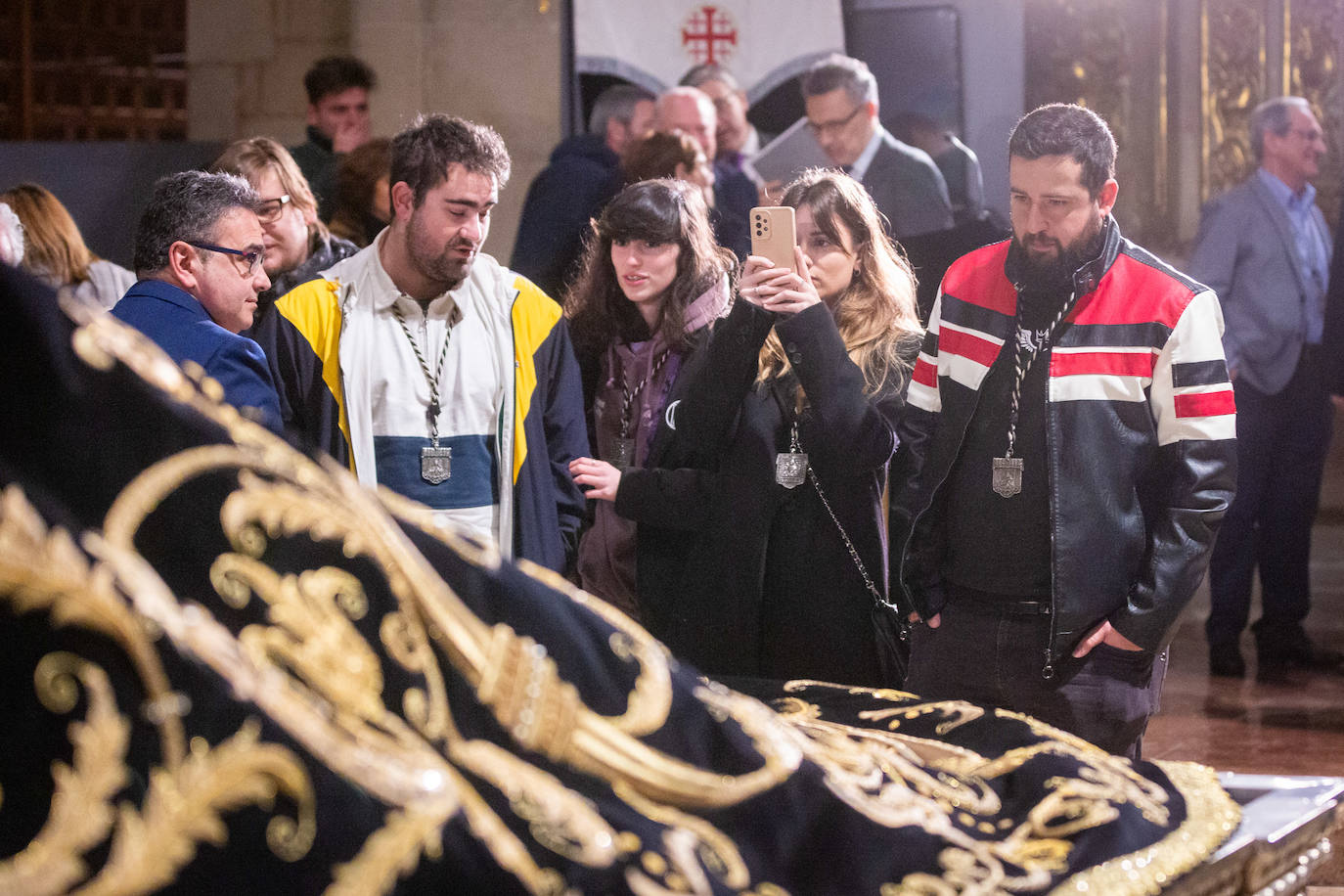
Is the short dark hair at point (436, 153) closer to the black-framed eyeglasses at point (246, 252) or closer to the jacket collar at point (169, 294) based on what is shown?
the black-framed eyeglasses at point (246, 252)

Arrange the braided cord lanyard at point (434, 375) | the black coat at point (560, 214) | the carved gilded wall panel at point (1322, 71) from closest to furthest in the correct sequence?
the braided cord lanyard at point (434, 375), the black coat at point (560, 214), the carved gilded wall panel at point (1322, 71)

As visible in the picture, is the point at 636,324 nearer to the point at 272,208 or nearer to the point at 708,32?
the point at 272,208

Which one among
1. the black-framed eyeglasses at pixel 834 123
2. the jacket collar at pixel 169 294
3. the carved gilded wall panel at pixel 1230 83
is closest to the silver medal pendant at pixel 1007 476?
the jacket collar at pixel 169 294

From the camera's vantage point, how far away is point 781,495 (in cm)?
272

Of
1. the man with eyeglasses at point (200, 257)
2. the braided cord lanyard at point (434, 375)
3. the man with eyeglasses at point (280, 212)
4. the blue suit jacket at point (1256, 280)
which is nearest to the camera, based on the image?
the man with eyeglasses at point (200, 257)

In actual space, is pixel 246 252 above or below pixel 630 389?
above

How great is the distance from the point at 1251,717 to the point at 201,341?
3150 millimetres

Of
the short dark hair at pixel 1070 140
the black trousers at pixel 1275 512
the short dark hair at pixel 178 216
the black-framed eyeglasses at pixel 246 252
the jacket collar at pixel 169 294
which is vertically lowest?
the black trousers at pixel 1275 512

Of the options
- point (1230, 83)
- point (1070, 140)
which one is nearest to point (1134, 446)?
point (1070, 140)

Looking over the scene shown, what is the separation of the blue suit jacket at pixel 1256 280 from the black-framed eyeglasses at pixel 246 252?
3293 millimetres

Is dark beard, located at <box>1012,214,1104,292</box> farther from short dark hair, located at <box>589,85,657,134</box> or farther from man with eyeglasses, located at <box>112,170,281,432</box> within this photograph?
short dark hair, located at <box>589,85,657,134</box>

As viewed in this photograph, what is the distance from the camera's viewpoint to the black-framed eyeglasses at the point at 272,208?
3.47 metres

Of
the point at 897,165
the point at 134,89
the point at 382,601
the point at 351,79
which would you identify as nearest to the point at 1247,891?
the point at 382,601

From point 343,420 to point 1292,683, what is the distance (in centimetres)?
319
